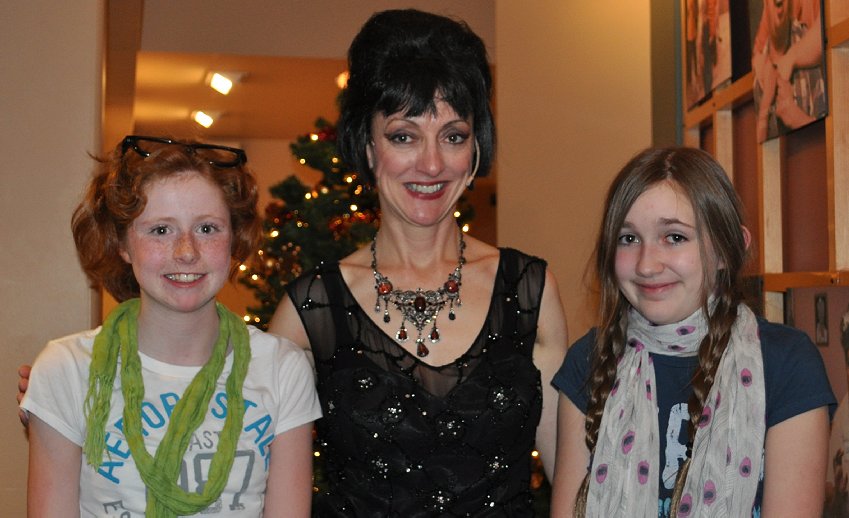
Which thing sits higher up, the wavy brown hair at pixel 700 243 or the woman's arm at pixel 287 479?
the wavy brown hair at pixel 700 243

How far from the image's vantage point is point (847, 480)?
2.24m

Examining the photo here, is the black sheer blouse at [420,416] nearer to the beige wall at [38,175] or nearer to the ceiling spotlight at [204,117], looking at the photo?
the beige wall at [38,175]

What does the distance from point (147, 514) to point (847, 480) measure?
5.02 feet

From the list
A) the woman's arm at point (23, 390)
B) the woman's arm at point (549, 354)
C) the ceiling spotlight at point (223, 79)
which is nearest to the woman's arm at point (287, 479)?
the woman's arm at point (23, 390)

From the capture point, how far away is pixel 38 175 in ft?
8.88

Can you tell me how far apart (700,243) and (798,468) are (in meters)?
0.43

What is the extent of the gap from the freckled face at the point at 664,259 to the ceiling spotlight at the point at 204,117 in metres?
8.07

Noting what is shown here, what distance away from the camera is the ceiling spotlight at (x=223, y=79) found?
7.94 m

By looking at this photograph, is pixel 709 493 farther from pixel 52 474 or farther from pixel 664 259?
pixel 52 474

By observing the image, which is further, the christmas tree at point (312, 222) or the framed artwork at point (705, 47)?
the christmas tree at point (312, 222)

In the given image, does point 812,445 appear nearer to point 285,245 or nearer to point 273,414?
point 273,414

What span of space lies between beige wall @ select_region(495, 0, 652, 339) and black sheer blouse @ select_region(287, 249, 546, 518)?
219cm

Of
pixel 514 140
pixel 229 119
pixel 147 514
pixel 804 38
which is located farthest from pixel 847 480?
pixel 229 119

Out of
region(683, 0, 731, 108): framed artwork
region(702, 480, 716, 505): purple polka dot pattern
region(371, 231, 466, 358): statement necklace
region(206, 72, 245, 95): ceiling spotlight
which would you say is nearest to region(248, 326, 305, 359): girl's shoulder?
region(371, 231, 466, 358): statement necklace
